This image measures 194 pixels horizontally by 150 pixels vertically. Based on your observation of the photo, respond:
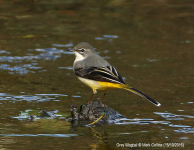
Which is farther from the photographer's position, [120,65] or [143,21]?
[143,21]

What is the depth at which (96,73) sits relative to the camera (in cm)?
Answer: 874

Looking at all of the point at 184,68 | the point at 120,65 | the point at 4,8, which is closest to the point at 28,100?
the point at 120,65

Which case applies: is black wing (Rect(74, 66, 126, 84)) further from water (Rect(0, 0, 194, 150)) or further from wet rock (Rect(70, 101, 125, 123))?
water (Rect(0, 0, 194, 150))

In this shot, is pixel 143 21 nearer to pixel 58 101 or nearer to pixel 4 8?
pixel 4 8

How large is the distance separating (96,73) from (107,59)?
4804mm

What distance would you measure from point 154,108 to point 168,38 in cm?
687

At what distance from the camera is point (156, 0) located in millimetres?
22609

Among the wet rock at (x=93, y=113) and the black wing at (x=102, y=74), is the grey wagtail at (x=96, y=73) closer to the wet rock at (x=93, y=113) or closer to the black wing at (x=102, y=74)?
the black wing at (x=102, y=74)

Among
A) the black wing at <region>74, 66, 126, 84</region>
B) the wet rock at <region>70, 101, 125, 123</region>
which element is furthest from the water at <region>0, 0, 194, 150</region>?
the black wing at <region>74, 66, 126, 84</region>

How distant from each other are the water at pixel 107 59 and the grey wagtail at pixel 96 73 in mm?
720

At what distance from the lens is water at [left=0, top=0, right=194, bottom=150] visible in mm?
7887

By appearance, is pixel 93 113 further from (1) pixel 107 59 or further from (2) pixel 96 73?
(1) pixel 107 59

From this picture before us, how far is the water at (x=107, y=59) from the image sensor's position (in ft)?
25.9

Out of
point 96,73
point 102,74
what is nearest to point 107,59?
point 96,73
